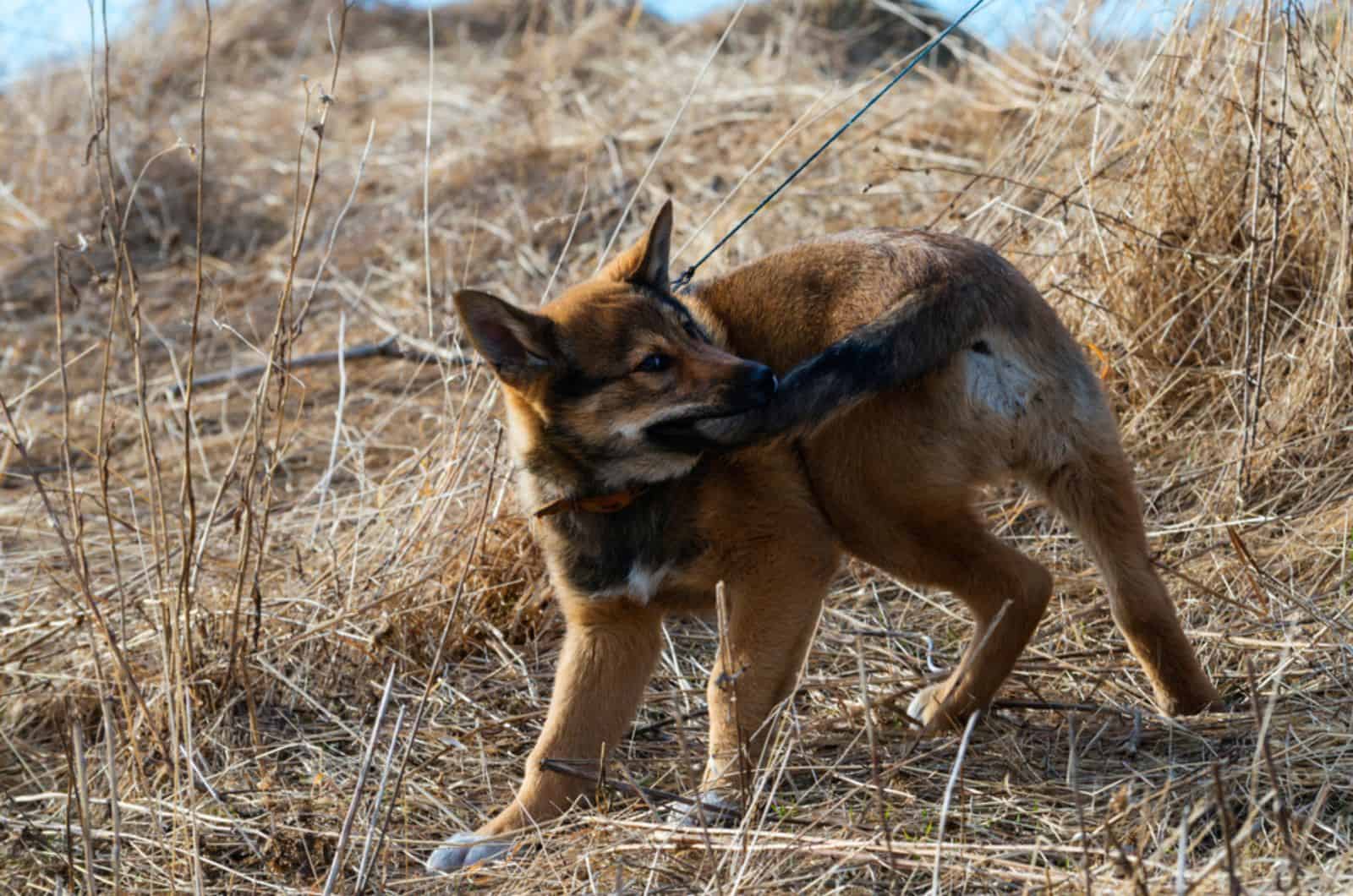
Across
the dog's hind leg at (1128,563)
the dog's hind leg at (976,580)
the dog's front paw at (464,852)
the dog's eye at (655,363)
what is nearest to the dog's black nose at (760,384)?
the dog's eye at (655,363)

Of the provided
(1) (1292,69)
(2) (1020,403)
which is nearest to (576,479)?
(2) (1020,403)

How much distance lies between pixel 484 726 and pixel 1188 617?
226 centimetres

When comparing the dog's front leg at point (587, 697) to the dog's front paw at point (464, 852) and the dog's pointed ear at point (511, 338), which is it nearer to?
the dog's front paw at point (464, 852)

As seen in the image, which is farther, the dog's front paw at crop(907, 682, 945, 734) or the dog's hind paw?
the dog's front paw at crop(907, 682, 945, 734)

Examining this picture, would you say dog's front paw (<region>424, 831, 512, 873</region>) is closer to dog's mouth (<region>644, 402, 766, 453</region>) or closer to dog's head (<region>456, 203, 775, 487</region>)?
dog's head (<region>456, 203, 775, 487</region>)

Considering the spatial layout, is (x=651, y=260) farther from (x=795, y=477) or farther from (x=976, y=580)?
(x=976, y=580)

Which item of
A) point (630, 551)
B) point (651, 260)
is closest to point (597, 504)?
point (630, 551)

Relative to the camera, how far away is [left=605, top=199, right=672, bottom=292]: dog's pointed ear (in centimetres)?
400

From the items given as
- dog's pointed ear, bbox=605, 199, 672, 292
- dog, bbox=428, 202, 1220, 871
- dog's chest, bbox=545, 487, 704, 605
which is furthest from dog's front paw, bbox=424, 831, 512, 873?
dog's pointed ear, bbox=605, 199, 672, 292

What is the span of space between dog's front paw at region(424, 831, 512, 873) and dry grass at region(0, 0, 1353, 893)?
0.07 meters

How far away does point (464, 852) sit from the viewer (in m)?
3.40

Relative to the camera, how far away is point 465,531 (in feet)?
15.7

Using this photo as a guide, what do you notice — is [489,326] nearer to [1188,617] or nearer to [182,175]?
[1188,617]

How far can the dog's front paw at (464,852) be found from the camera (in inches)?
132
